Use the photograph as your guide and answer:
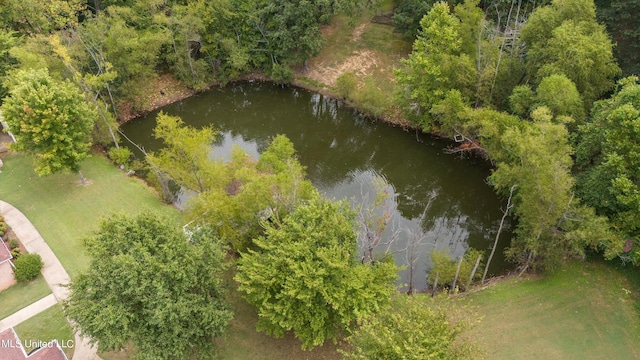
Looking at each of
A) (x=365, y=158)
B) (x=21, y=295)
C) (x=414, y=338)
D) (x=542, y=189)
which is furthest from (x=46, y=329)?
(x=542, y=189)

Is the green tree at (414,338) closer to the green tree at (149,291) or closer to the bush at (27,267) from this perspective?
the green tree at (149,291)

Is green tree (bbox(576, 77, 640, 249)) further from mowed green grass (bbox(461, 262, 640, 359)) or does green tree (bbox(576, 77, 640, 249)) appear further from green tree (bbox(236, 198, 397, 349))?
green tree (bbox(236, 198, 397, 349))

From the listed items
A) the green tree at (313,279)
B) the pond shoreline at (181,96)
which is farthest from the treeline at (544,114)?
the green tree at (313,279)

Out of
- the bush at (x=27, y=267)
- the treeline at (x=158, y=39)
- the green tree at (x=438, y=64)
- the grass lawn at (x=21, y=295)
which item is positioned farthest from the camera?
the treeline at (x=158, y=39)

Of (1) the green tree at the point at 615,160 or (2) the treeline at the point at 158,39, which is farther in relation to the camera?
(2) the treeline at the point at 158,39

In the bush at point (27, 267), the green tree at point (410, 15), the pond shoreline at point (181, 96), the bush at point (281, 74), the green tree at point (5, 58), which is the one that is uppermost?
the green tree at point (410, 15)

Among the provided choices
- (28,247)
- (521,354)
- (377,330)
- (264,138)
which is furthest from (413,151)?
(28,247)

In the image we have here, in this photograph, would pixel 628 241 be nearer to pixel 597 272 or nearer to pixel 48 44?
pixel 597 272
